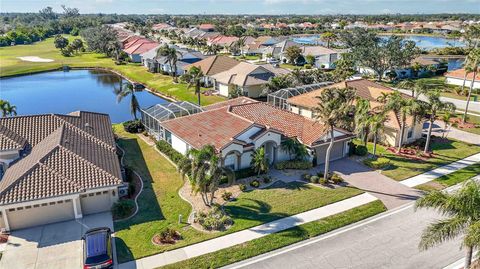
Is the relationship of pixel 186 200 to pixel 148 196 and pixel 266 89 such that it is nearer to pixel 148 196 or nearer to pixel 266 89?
pixel 148 196

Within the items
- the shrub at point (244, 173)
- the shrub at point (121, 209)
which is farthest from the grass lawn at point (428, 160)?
the shrub at point (121, 209)

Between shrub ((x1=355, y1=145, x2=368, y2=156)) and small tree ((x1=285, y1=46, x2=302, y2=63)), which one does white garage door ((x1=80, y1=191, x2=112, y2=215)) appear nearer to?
shrub ((x1=355, y1=145, x2=368, y2=156))

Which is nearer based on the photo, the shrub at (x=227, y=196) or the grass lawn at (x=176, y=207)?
the grass lawn at (x=176, y=207)

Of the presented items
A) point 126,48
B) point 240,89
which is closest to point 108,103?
point 240,89

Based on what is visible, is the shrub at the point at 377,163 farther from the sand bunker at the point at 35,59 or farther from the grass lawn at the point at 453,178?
the sand bunker at the point at 35,59

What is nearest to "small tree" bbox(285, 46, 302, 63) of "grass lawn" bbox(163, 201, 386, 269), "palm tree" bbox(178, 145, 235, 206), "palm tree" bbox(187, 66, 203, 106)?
"palm tree" bbox(187, 66, 203, 106)

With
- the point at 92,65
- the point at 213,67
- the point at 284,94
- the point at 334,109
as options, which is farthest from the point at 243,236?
the point at 92,65
